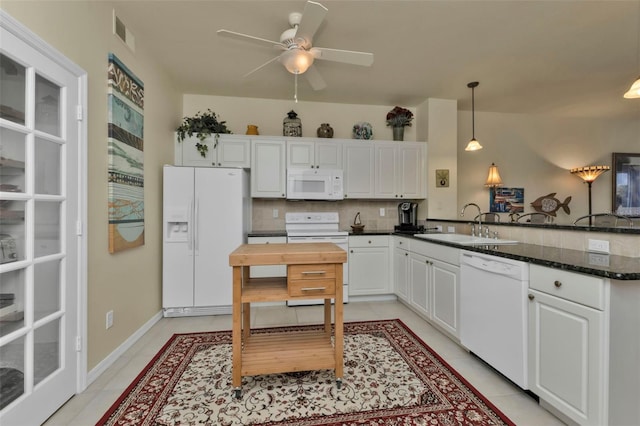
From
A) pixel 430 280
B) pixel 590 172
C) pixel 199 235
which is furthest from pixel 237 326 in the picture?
pixel 590 172

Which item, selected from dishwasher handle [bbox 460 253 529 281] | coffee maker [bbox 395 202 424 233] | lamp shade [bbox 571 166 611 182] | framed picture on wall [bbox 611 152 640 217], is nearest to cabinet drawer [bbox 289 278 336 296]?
dishwasher handle [bbox 460 253 529 281]

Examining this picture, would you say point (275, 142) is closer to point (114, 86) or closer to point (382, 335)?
point (114, 86)

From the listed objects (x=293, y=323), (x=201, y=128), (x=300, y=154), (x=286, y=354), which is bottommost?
(x=293, y=323)

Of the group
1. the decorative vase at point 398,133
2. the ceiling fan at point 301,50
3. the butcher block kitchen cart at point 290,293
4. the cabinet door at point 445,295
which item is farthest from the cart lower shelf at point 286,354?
the decorative vase at point 398,133

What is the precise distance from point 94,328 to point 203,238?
4.34ft

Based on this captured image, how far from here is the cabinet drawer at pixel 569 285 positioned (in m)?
1.33

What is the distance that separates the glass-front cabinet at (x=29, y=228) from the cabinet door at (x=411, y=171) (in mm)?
3558

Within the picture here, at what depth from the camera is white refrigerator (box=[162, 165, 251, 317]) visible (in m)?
3.11

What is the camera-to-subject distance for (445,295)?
2.57 metres

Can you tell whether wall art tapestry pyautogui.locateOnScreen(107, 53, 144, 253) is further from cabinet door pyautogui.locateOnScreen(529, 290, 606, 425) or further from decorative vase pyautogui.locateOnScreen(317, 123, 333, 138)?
cabinet door pyautogui.locateOnScreen(529, 290, 606, 425)

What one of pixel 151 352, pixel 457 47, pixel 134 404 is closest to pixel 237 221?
pixel 151 352

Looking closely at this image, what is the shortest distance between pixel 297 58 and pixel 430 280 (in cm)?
238

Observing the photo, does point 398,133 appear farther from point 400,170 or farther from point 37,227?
point 37,227

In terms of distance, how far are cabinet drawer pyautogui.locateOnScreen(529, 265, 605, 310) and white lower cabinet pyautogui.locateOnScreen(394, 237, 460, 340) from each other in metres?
0.73
